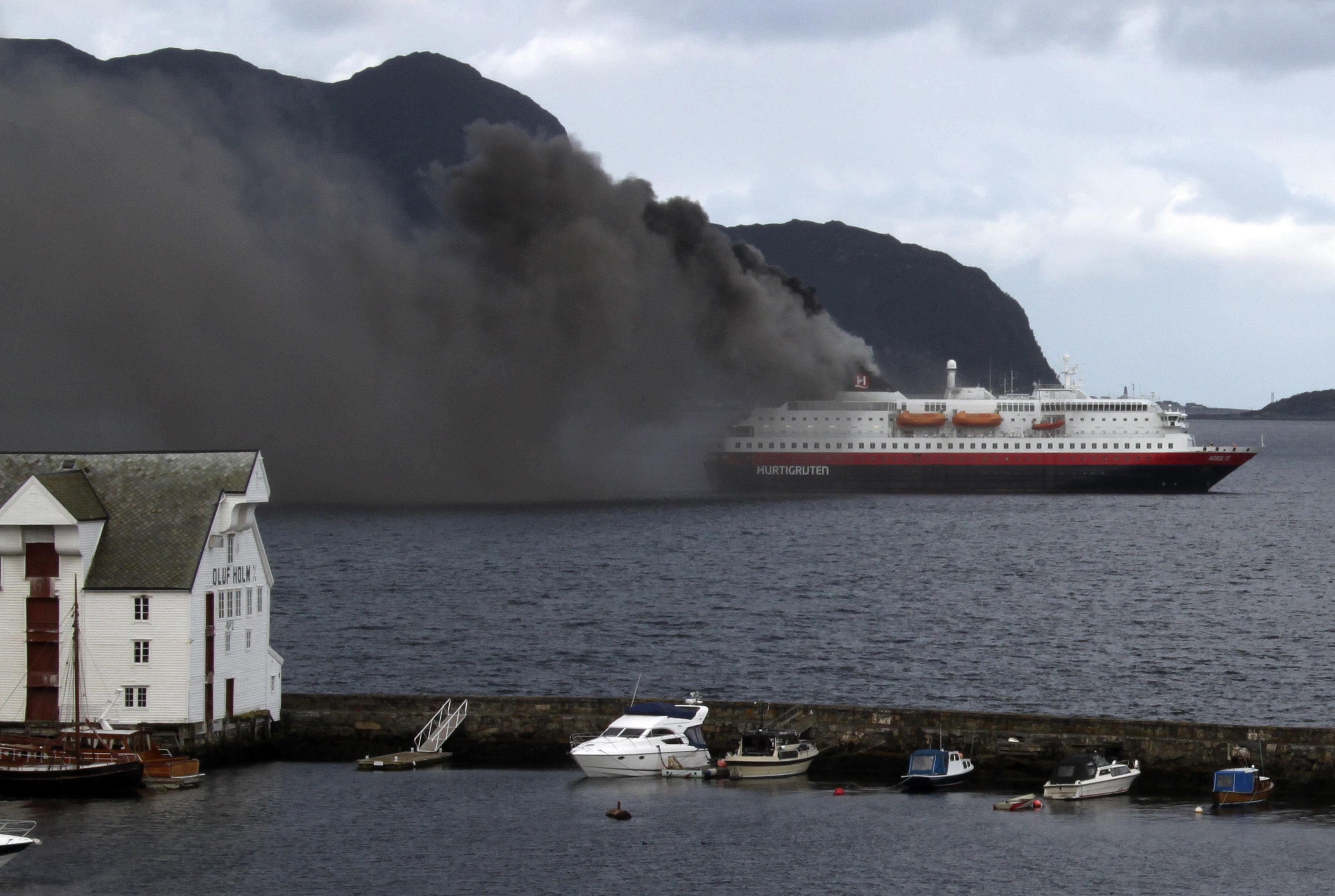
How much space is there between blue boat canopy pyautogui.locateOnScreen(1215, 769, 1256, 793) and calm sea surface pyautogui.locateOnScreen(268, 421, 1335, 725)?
34.1 ft

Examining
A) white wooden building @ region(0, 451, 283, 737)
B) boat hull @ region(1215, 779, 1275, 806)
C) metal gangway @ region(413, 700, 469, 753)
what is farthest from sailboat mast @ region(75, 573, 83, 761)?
boat hull @ region(1215, 779, 1275, 806)

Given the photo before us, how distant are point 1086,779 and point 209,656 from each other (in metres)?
14.0

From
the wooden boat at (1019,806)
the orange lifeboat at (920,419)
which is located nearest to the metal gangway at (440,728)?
the wooden boat at (1019,806)

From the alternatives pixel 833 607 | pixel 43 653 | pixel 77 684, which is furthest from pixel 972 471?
pixel 77 684

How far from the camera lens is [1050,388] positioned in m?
108

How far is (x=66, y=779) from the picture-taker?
24938mm

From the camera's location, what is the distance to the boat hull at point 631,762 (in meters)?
27.4

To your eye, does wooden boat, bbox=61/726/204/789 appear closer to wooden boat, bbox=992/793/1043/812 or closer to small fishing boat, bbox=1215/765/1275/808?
wooden boat, bbox=992/793/1043/812

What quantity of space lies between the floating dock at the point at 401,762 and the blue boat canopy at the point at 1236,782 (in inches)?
496

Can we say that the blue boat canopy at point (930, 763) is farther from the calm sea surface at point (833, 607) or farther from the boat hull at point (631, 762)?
the calm sea surface at point (833, 607)

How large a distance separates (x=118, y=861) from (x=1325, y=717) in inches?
1011

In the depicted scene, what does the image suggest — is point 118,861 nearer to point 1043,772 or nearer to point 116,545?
point 116,545

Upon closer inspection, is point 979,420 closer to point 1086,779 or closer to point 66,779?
point 1086,779

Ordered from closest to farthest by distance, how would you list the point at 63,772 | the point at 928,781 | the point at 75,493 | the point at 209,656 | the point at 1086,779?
the point at 63,772
the point at 1086,779
the point at 928,781
the point at 209,656
the point at 75,493
